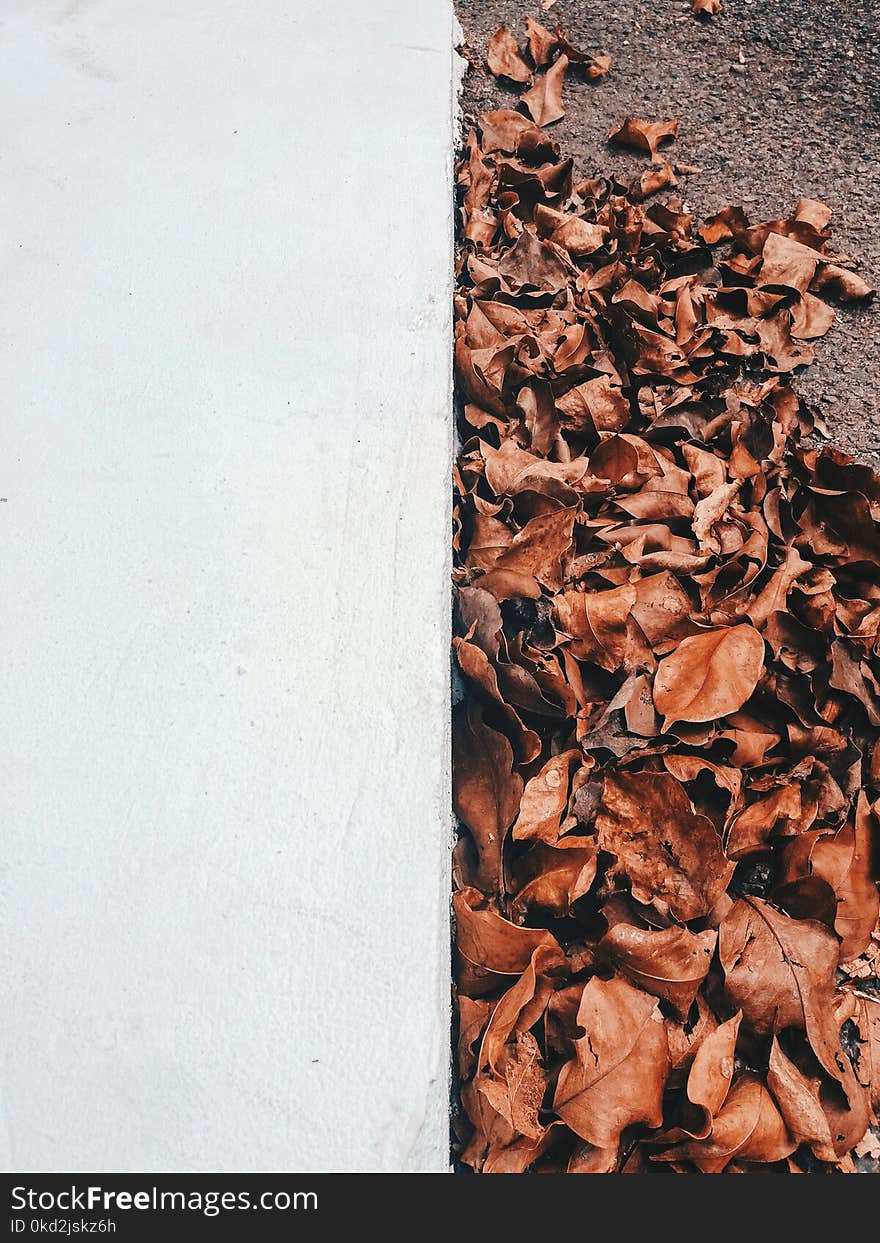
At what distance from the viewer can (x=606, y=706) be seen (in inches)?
44.9

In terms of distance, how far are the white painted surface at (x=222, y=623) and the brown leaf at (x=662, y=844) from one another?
0.74ft

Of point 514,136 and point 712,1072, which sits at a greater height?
point 514,136

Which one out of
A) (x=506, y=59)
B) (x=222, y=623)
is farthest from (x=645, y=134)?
(x=222, y=623)

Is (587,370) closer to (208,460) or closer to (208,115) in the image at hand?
(208,460)

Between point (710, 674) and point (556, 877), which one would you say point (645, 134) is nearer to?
point (710, 674)

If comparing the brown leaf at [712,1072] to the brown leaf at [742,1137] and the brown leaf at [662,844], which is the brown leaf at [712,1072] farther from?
the brown leaf at [662,844]

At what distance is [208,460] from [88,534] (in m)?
0.18

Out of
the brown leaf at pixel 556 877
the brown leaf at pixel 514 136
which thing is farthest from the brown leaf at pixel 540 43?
the brown leaf at pixel 556 877

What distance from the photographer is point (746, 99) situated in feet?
6.78

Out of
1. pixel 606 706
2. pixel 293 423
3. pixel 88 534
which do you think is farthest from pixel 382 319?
pixel 606 706

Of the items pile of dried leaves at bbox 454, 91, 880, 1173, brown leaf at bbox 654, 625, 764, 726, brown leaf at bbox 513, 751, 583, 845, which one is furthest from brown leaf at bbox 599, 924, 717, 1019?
brown leaf at bbox 654, 625, 764, 726

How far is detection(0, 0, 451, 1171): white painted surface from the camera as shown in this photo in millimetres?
847

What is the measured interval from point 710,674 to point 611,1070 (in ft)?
1.55

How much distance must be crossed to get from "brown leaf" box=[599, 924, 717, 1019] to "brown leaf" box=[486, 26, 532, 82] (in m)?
1.90
